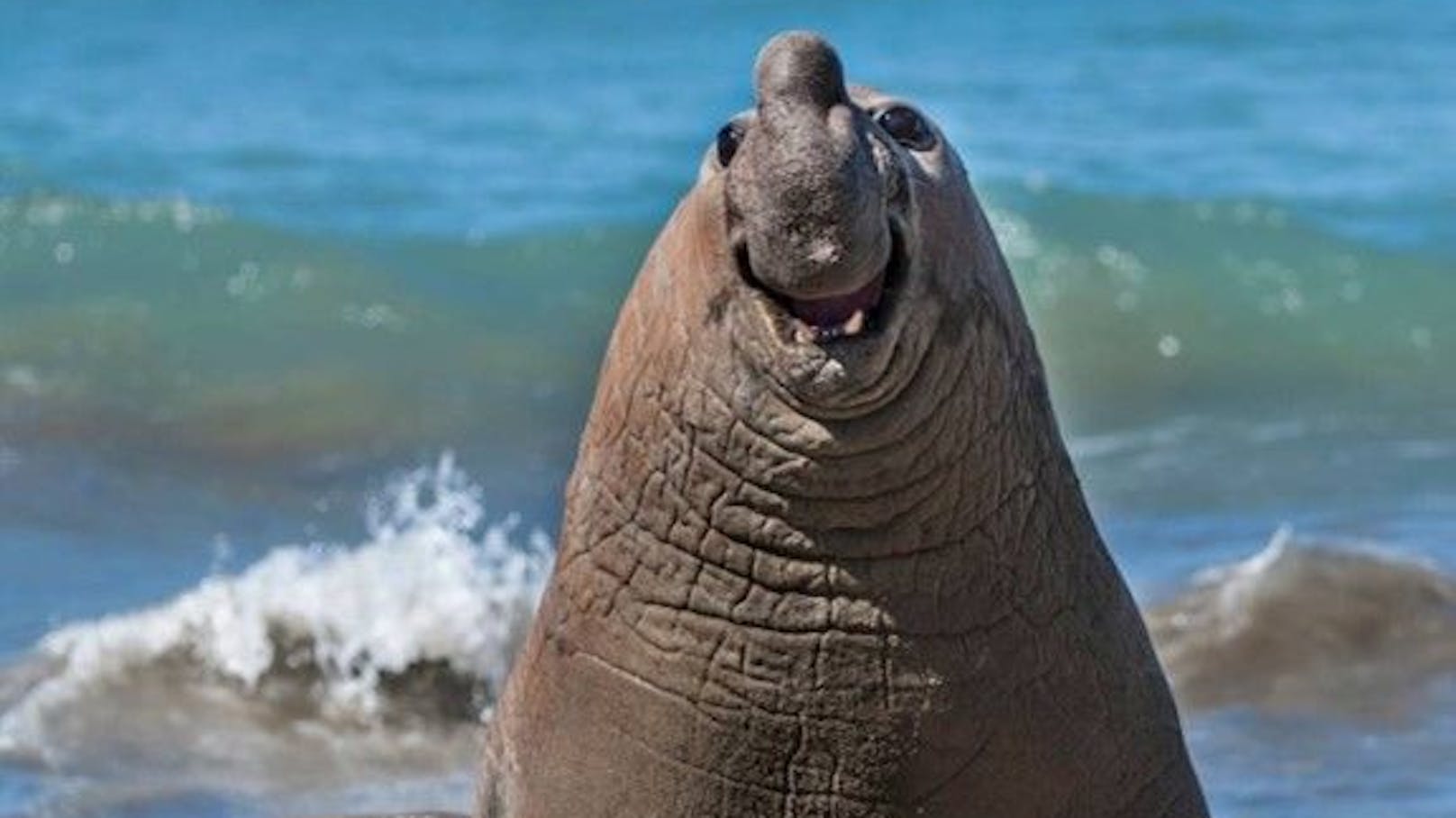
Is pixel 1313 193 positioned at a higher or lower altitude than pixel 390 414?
higher

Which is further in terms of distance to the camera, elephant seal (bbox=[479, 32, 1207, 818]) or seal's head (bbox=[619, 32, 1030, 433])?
elephant seal (bbox=[479, 32, 1207, 818])

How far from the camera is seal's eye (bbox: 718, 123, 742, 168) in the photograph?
4.35 m

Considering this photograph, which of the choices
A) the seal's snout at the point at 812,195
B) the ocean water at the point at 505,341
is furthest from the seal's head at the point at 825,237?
the ocean water at the point at 505,341

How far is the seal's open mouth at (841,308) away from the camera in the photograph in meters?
4.23

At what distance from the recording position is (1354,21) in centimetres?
3116

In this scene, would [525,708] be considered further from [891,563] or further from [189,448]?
[189,448]

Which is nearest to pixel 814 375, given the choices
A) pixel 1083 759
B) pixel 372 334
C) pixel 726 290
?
pixel 726 290

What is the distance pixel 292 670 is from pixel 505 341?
756 cm

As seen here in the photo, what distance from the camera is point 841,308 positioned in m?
4.23

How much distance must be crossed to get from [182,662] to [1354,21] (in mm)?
22230

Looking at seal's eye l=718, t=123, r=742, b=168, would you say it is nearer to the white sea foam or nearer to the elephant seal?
the elephant seal

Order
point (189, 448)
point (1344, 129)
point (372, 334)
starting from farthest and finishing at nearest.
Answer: point (1344, 129), point (372, 334), point (189, 448)

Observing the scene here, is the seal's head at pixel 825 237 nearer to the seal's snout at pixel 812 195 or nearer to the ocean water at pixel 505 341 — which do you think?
the seal's snout at pixel 812 195

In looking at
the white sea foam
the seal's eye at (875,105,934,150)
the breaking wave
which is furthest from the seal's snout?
the breaking wave
